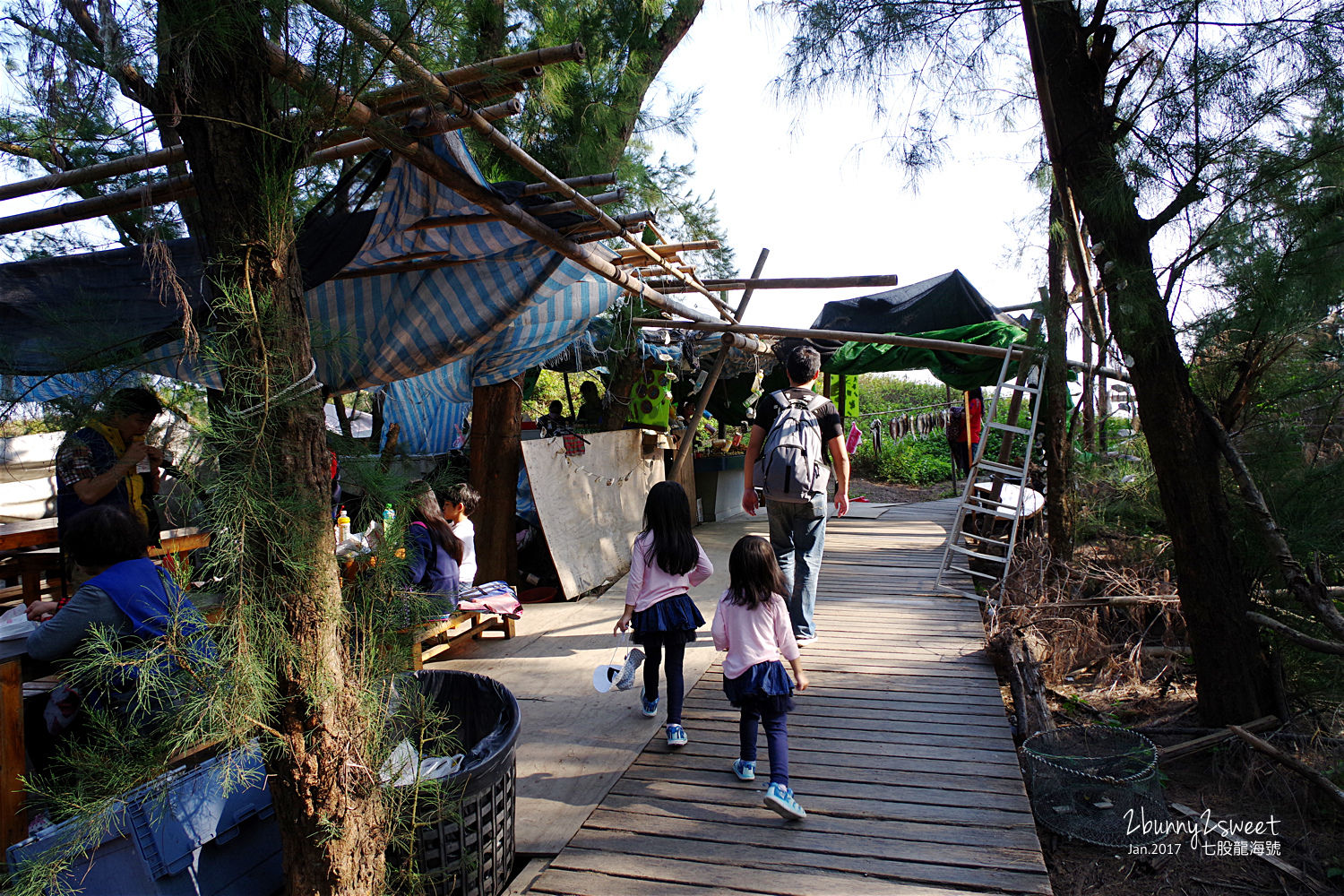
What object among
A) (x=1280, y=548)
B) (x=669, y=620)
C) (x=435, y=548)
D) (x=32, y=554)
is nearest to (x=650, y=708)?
(x=669, y=620)

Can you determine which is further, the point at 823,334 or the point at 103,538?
the point at 823,334

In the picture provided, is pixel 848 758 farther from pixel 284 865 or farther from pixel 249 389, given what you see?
pixel 249 389

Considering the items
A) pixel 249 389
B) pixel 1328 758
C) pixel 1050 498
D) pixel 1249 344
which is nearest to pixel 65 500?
pixel 249 389

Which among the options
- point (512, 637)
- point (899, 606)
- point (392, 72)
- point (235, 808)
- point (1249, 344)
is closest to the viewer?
point (235, 808)

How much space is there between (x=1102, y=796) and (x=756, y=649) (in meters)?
1.58

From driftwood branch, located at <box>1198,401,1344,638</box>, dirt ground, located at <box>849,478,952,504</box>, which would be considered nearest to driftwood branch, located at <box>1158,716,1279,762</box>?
driftwood branch, located at <box>1198,401,1344,638</box>

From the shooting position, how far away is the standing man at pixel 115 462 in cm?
237

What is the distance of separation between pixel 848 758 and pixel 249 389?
9.06ft

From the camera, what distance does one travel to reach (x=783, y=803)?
2.69 m

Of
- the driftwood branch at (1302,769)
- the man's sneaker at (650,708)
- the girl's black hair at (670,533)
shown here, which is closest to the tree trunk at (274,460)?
the girl's black hair at (670,533)

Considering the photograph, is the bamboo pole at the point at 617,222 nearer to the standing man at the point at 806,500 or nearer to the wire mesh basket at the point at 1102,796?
the standing man at the point at 806,500

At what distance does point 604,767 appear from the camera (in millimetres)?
3258

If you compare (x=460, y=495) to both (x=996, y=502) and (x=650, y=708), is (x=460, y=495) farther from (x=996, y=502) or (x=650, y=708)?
(x=996, y=502)

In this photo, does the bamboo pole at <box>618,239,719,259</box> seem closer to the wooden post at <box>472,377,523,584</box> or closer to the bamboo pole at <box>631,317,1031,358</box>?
the bamboo pole at <box>631,317,1031,358</box>
